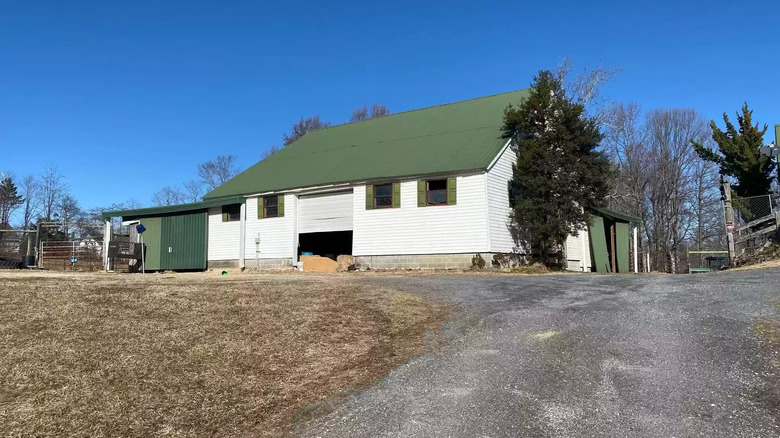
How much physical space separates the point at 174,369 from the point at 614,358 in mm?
4587

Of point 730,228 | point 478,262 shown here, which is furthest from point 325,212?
point 730,228

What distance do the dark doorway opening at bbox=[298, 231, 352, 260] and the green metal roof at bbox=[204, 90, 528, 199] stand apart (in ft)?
9.15

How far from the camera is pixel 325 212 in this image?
21750 mm

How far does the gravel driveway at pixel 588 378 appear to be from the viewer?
3.97m

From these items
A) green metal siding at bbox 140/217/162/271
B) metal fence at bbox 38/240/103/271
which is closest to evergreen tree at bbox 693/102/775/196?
green metal siding at bbox 140/217/162/271

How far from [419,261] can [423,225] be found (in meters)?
1.32

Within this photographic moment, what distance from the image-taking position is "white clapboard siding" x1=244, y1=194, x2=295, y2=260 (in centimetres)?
2217

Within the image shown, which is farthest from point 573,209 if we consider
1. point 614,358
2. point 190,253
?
point 190,253

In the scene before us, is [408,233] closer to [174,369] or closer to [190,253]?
[190,253]

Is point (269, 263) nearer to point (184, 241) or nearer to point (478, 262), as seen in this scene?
point (184, 241)

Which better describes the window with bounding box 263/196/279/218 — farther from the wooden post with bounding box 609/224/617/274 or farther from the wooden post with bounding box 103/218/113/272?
the wooden post with bounding box 609/224/617/274

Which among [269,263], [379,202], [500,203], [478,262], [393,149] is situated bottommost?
[478,262]

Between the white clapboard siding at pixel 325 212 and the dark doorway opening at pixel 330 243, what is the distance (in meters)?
1.41

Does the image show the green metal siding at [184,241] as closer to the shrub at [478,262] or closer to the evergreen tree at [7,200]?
the shrub at [478,262]
